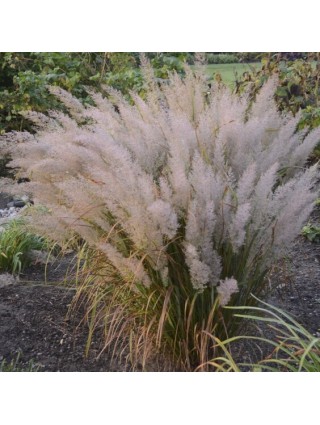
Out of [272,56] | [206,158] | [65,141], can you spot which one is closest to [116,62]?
[272,56]

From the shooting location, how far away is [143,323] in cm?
209

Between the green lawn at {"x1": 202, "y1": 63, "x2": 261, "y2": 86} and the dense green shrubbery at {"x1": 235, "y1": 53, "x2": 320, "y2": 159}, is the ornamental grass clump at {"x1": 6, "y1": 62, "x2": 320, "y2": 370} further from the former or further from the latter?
the dense green shrubbery at {"x1": 235, "y1": 53, "x2": 320, "y2": 159}

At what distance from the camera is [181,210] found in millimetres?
1876

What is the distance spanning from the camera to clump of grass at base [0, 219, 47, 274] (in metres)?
3.02

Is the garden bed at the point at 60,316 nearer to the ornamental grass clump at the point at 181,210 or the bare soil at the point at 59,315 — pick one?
the bare soil at the point at 59,315

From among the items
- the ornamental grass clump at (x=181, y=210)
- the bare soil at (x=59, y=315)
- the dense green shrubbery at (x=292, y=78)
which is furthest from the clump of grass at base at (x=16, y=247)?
the dense green shrubbery at (x=292, y=78)

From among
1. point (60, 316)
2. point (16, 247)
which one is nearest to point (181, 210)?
point (60, 316)

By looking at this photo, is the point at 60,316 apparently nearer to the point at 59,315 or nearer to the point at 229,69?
the point at 59,315

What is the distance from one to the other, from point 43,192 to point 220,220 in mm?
853

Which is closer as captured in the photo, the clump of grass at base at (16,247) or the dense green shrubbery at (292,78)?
the clump of grass at base at (16,247)

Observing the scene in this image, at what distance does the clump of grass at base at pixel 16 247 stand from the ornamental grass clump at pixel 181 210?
77 centimetres

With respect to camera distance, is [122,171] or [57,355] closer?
[122,171]

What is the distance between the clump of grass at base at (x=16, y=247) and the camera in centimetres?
302

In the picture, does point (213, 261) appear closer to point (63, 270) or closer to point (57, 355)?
point (57, 355)
